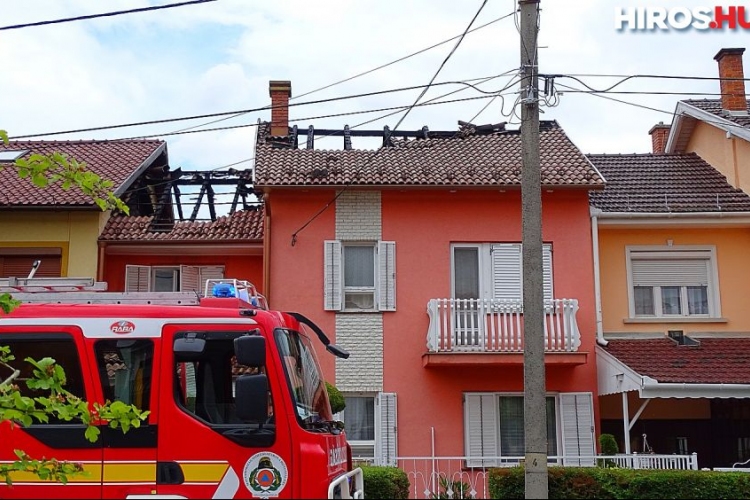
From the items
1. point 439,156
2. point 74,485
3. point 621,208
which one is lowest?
point 74,485

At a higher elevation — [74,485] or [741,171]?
[741,171]

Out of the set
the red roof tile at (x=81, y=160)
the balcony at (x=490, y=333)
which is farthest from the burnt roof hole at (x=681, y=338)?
the red roof tile at (x=81, y=160)

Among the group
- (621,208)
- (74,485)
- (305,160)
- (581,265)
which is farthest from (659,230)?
(74,485)

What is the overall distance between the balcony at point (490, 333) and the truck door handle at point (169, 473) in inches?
367

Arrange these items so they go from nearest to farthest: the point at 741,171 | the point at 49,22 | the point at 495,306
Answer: the point at 49,22 < the point at 495,306 < the point at 741,171

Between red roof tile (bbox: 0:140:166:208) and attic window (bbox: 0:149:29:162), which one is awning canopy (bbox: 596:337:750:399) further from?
attic window (bbox: 0:149:29:162)

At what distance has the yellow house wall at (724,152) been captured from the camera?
63.3 ft

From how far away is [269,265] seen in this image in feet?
57.6

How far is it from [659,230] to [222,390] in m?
12.9

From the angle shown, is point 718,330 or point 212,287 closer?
point 212,287

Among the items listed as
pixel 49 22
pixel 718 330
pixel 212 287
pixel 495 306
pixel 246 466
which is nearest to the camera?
pixel 246 466

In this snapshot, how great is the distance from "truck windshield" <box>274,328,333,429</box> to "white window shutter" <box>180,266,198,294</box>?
10200mm

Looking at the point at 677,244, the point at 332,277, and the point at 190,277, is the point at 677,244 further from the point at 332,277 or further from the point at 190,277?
the point at 190,277

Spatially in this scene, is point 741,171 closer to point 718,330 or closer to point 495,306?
point 718,330
